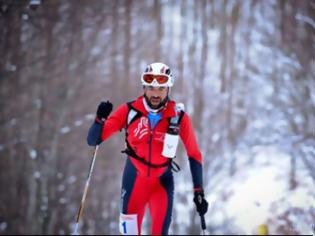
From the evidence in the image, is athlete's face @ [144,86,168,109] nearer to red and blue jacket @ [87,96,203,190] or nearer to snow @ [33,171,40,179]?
red and blue jacket @ [87,96,203,190]

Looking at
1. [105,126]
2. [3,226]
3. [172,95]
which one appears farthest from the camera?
Answer: [3,226]

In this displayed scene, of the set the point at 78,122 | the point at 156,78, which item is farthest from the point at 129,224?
the point at 78,122

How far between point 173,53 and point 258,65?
0.94 meters

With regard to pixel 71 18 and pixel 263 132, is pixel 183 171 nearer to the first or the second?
pixel 263 132

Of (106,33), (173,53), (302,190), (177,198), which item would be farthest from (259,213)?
(106,33)

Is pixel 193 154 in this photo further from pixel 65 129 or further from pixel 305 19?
pixel 65 129

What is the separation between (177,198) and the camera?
6.15 metres

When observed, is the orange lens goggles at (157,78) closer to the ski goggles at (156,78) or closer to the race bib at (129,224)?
the ski goggles at (156,78)

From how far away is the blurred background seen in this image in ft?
19.1

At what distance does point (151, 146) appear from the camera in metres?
2.83

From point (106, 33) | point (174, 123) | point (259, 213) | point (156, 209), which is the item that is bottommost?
point (259, 213)

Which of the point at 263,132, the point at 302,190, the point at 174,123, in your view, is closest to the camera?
the point at 174,123

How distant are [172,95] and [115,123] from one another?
325 centimetres

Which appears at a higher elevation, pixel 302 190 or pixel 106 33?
pixel 106 33
